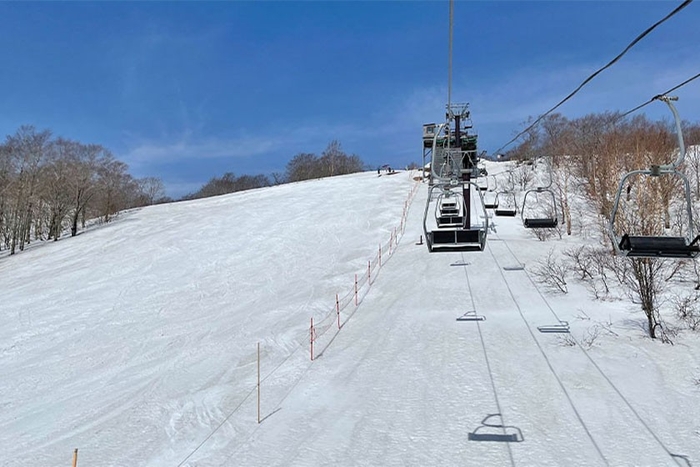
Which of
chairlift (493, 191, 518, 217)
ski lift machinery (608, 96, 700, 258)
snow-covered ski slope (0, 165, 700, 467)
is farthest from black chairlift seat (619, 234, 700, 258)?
chairlift (493, 191, 518, 217)

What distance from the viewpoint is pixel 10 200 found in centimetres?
3903

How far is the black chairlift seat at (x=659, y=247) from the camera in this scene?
5.50 metres

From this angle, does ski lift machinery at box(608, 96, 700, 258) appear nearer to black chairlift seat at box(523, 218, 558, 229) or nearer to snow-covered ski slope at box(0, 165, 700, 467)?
snow-covered ski slope at box(0, 165, 700, 467)

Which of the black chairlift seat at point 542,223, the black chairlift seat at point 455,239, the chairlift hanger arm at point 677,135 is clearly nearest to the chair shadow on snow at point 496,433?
the black chairlift seat at point 455,239

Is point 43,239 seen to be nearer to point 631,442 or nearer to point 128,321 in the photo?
point 128,321

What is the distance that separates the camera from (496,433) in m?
8.63

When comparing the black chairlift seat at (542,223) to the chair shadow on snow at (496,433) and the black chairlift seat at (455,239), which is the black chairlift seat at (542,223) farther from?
the chair shadow on snow at (496,433)

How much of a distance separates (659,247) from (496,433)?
4974 millimetres

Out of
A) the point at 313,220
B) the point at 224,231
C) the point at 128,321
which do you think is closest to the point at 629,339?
the point at 128,321

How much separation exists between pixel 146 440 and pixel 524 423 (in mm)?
7926

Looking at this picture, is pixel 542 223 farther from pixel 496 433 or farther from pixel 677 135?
pixel 677 135

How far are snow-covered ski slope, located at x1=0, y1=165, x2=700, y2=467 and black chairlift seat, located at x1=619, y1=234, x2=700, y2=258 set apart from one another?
4.21 meters

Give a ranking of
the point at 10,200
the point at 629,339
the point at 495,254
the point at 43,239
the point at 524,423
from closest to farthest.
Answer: the point at 524,423 < the point at 629,339 < the point at 495,254 < the point at 10,200 < the point at 43,239

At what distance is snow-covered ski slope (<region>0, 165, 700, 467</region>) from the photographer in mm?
8477
